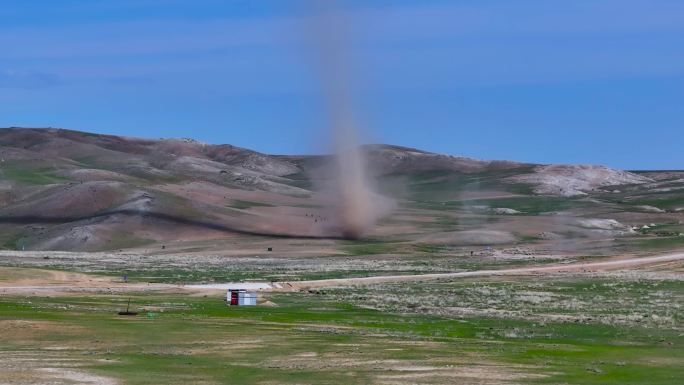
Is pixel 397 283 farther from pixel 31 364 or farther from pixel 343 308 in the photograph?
pixel 31 364

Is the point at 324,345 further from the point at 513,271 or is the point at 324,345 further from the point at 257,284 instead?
the point at 513,271

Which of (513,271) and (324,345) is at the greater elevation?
(513,271)

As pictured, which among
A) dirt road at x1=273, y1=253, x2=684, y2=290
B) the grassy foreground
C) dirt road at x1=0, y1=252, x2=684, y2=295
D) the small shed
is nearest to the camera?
the grassy foreground

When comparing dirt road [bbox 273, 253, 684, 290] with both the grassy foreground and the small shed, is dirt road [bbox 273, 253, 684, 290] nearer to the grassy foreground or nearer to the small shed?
the small shed

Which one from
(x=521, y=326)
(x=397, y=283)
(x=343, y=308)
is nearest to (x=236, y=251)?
(x=397, y=283)

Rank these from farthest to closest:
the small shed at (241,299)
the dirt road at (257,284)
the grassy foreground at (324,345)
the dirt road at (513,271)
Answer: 1. the dirt road at (513,271)
2. the dirt road at (257,284)
3. the small shed at (241,299)
4. the grassy foreground at (324,345)

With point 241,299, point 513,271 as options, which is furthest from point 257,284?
point 513,271

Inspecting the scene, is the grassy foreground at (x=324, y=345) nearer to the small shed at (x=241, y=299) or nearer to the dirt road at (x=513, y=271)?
the small shed at (x=241, y=299)

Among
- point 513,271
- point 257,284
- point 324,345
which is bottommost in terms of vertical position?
point 324,345

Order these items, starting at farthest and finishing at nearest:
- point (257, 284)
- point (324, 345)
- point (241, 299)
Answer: point (257, 284), point (241, 299), point (324, 345)

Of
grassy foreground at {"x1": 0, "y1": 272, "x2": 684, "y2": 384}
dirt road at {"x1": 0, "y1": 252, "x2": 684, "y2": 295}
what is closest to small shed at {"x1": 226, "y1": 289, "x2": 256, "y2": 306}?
grassy foreground at {"x1": 0, "y1": 272, "x2": 684, "y2": 384}

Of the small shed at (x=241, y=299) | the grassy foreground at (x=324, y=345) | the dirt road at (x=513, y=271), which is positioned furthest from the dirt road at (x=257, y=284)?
the grassy foreground at (x=324, y=345)
